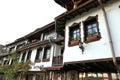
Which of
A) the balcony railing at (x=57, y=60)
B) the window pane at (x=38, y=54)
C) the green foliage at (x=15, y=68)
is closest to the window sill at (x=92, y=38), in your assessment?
the balcony railing at (x=57, y=60)

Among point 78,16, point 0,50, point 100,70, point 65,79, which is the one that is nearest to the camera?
point 100,70

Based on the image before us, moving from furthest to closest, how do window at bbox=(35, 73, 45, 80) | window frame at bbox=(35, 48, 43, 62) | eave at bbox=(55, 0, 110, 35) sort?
window frame at bbox=(35, 48, 43, 62), window at bbox=(35, 73, 45, 80), eave at bbox=(55, 0, 110, 35)

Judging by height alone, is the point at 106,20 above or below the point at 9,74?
above

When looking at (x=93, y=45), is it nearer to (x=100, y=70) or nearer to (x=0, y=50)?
(x=100, y=70)

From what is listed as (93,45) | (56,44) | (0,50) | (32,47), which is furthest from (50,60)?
→ (0,50)

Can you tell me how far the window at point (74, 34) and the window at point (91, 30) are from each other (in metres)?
0.66

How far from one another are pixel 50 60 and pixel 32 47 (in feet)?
15.7

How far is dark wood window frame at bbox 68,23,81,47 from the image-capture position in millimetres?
8977

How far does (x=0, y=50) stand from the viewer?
2838cm

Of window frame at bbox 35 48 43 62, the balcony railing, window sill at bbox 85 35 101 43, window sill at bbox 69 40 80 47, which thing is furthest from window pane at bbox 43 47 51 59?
window sill at bbox 85 35 101 43

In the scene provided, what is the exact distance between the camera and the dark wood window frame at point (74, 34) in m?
8.98

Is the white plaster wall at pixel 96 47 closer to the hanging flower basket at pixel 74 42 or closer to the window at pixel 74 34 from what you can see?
the hanging flower basket at pixel 74 42

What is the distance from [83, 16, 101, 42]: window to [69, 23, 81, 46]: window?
2.18 ft

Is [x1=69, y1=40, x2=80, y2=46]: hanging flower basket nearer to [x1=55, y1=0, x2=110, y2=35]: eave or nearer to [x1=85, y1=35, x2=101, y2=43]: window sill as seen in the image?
[x1=85, y1=35, x2=101, y2=43]: window sill
